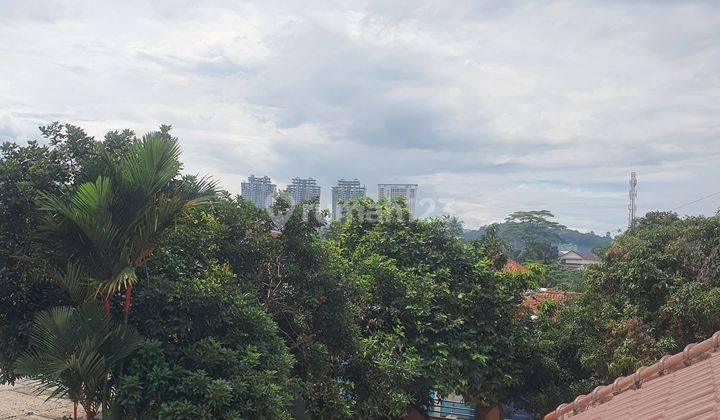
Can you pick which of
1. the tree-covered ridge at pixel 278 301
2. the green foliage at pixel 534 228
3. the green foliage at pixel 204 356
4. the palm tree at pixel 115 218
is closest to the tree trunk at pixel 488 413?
the tree-covered ridge at pixel 278 301

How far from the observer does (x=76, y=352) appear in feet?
19.3

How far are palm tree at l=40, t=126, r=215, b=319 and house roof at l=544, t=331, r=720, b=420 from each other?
430 centimetres

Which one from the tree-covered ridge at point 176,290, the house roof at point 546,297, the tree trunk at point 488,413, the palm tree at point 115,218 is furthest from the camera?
the tree trunk at point 488,413

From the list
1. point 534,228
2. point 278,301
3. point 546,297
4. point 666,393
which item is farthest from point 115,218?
point 534,228

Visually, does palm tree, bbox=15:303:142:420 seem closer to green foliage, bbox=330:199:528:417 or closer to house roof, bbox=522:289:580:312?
green foliage, bbox=330:199:528:417

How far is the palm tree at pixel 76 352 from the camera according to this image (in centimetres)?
584

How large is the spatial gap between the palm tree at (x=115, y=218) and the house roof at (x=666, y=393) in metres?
4.30

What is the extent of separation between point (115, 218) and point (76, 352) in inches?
54.6

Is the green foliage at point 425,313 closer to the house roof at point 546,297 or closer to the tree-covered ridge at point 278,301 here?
the tree-covered ridge at point 278,301

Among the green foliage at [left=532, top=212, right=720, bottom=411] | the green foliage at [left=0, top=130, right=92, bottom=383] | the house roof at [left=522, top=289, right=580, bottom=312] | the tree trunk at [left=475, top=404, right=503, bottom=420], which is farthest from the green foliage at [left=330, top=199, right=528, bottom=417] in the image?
the green foliage at [left=0, top=130, right=92, bottom=383]

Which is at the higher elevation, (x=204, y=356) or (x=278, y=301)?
(x=278, y=301)

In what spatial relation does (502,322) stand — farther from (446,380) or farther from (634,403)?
(634,403)

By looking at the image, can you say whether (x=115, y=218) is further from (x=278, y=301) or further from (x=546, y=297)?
(x=546, y=297)

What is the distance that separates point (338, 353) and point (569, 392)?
6.63 m
